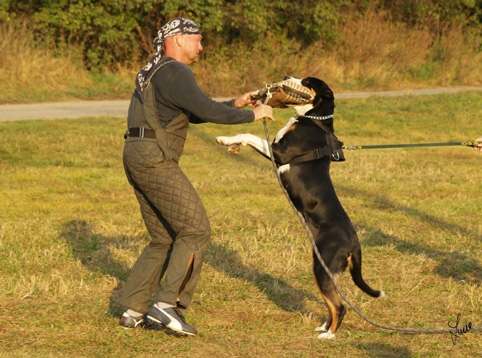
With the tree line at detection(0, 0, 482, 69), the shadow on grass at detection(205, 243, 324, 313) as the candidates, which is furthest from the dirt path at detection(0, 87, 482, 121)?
the shadow on grass at detection(205, 243, 324, 313)

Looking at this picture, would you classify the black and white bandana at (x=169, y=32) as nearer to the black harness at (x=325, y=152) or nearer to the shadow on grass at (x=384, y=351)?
the black harness at (x=325, y=152)

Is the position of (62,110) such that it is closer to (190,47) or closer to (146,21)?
(146,21)

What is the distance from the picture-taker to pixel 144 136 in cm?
513

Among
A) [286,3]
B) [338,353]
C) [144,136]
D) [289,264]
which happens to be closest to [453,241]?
[289,264]

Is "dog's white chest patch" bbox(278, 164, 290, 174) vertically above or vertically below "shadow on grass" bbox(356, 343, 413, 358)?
above

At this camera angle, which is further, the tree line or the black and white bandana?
the tree line

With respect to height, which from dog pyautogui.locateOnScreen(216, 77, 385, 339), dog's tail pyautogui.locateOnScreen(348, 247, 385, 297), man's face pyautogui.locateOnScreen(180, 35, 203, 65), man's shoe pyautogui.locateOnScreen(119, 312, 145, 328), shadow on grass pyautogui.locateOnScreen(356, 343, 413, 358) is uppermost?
man's face pyautogui.locateOnScreen(180, 35, 203, 65)

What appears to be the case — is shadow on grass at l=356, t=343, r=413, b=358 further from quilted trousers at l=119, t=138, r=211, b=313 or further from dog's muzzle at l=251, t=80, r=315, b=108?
dog's muzzle at l=251, t=80, r=315, b=108

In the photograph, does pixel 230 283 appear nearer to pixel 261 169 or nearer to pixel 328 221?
pixel 328 221

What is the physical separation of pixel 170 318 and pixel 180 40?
1.70 m

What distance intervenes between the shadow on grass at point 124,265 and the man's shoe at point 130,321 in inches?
7.1

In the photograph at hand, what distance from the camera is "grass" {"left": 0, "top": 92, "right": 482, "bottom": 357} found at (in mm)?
5309

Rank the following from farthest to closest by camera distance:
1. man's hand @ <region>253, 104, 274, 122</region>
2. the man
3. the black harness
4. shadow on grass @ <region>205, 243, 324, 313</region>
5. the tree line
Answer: the tree line < shadow on grass @ <region>205, 243, 324, 313</region> < the black harness < man's hand @ <region>253, 104, 274, 122</region> < the man

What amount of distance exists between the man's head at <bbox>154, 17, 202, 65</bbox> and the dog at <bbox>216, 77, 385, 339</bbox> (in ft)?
2.12
